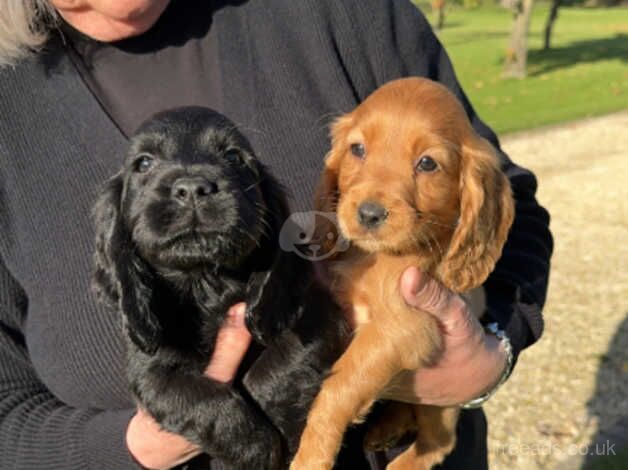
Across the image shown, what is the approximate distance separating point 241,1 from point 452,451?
1.94 meters

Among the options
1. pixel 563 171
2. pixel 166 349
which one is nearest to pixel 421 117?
pixel 166 349

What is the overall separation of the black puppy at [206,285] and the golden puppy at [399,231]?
135mm

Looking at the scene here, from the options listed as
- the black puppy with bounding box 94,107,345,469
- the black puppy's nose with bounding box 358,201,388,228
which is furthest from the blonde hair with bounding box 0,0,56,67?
the black puppy's nose with bounding box 358,201,388,228

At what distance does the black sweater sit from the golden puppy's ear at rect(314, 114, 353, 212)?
5cm

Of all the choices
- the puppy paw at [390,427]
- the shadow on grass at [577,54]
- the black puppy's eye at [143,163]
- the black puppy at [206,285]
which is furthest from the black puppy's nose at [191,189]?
the shadow on grass at [577,54]

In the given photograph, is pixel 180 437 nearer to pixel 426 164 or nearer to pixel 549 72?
pixel 426 164

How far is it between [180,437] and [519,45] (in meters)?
27.8

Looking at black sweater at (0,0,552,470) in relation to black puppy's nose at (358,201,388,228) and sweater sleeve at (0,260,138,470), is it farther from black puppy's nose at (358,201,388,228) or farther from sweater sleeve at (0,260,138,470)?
black puppy's nose at (358,201,388,228)

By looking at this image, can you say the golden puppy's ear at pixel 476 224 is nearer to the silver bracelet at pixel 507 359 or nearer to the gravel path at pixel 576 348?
the silver bracelet at pixel 507 359

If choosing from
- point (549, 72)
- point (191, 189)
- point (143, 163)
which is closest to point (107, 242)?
point (143, 163)

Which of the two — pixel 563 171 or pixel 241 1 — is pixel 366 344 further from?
pixel 563 171

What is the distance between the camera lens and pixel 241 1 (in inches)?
113

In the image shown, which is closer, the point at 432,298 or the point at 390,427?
the point at 432,298

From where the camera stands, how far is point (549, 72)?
1120 inches
